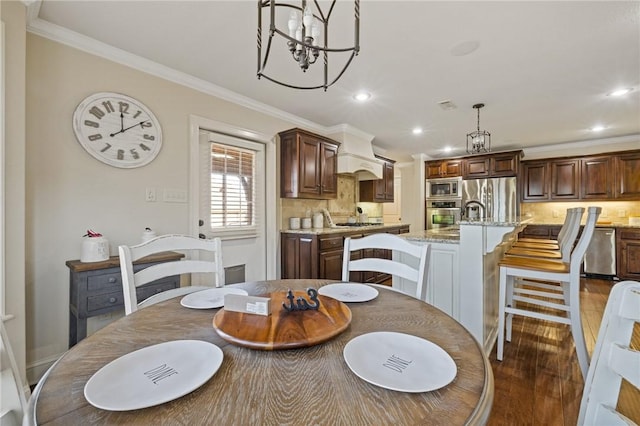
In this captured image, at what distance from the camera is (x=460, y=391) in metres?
0.61

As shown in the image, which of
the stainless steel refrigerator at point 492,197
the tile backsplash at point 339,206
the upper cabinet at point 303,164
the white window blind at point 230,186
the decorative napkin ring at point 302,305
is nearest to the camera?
the decorative napkin ring at point 302,305

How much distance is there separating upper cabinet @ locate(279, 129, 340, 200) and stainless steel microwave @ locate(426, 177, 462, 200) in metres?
3.08

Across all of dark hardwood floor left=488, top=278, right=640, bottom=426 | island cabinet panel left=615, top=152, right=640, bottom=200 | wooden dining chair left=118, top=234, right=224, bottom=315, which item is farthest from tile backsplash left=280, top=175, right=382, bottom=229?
island cabinet panel left=615, top=152, right=640, bottom=200

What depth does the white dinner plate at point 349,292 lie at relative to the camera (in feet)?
3.93

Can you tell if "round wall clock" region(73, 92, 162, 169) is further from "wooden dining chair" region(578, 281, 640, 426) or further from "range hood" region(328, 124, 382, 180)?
"wooden dining chair" region(578, 281, 640, 426)

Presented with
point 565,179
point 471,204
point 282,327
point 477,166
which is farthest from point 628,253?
point 282,327

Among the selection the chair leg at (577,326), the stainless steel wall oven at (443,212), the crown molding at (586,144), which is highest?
the crown molding at (586,144)

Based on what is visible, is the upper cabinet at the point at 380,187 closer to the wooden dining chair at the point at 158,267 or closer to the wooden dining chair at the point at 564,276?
the wooden dining chair at the point at 564,276

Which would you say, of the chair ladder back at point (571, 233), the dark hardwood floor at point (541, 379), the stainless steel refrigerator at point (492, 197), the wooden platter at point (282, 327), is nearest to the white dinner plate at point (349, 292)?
the wooden platter at point (282, 327)

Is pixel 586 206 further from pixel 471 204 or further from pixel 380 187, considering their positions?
pixel 380 187

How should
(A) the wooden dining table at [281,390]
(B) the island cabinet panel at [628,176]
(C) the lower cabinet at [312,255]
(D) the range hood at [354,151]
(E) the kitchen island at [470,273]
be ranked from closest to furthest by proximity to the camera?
(A) the wooden dining table at [281,390] → (E) the kitchen island at [470,273] → (C) the lower cabinet at [312,255] → (D) the range hood at [354,151] → (B) the island cabinet panel at [628,176]

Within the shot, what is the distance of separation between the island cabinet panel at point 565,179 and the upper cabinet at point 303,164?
4.24m

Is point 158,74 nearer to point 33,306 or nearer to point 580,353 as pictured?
point 33,306

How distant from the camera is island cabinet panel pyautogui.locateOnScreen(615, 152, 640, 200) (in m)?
4.49
